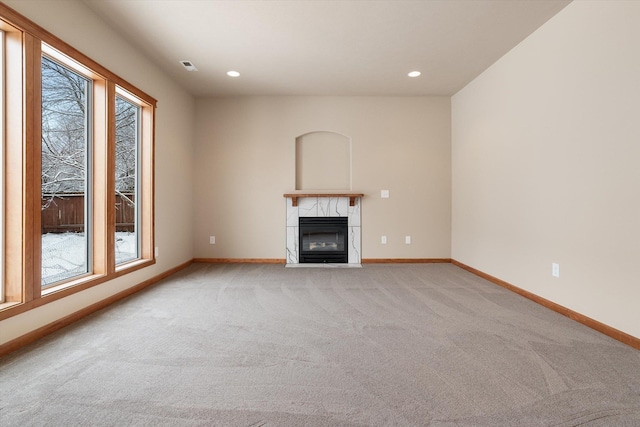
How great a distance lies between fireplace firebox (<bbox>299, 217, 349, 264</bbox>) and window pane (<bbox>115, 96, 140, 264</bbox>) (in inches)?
94.5

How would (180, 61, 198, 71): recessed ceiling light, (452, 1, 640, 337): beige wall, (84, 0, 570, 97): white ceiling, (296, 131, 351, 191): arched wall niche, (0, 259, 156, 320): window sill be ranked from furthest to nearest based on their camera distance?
1. (296, 131, 351, 191): arched wall niche
2. (180, 61, 198, 71): recessed ceiling light
3. (84, 0, 570, 97): white ceiling
4. (452, 1, 640, 337): beige wall
5. (0, 259, 156, 320): window sill

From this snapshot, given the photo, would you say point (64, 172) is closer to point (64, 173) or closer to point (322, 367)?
point (64, 173)

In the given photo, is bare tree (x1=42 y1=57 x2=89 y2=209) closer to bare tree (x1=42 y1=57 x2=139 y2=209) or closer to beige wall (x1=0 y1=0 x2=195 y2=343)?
bare tree (x1=42 y1=57 x2=139 y2=209)

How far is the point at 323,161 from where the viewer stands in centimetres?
517

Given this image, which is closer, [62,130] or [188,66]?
[62,130]

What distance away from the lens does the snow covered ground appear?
94.3 inches

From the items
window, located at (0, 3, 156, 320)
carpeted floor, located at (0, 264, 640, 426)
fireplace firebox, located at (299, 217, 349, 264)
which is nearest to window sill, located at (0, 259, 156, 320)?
window, located at (0, 3, 156, 320)

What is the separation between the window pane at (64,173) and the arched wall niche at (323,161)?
9.85ft

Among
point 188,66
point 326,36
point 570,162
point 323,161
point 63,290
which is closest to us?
point 63,290

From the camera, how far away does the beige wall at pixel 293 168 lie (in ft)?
16.5

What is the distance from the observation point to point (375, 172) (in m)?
5.07

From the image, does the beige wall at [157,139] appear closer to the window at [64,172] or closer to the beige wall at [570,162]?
the window at [64,172]

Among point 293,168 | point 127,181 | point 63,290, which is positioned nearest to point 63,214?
point 63,290

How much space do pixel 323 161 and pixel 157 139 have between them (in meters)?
2.51
